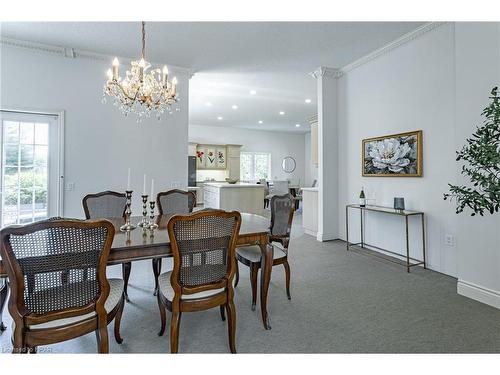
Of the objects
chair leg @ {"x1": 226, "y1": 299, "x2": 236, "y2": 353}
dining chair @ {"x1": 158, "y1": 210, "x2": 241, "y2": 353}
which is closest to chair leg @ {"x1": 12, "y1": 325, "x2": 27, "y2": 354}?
dining chair @ {"x1": 158, "y1": 210, "x2": 241, "y2": 353}

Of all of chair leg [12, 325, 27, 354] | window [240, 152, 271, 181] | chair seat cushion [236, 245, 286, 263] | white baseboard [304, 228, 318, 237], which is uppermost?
window [240, 152, 271, 181]

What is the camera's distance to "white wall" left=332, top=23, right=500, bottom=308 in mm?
2533

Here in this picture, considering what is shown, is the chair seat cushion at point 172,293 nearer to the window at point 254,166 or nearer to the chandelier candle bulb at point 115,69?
the chandelier candle bulb at point 115,69

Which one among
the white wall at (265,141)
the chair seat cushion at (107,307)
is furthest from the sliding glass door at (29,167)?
the white wall at (265,141)

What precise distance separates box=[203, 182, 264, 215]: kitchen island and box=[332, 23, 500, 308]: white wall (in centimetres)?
277

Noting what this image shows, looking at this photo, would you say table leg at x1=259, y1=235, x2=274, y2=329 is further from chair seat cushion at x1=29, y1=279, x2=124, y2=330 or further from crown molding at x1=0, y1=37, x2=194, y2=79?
crown molding at x1=0, y1=37, x2=194, y2=79

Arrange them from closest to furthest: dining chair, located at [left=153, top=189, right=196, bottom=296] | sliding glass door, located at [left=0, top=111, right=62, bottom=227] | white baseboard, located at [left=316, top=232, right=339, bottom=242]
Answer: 1. dining chair, located at [left=153, top=189, right=196, bottom=296]
2. sliding glass door, located at [left=0, top=111, right=62, bottom=227]
3. white baseboard, located at [left=316, top=232, right=339, bottom=242]

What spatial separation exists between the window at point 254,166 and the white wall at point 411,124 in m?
6.42

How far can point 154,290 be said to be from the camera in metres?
2.85

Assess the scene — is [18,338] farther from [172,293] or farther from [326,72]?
[326,72]

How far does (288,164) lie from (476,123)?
9.03 meters

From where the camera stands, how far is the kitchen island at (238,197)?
6.90 metres

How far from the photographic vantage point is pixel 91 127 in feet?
13.6
